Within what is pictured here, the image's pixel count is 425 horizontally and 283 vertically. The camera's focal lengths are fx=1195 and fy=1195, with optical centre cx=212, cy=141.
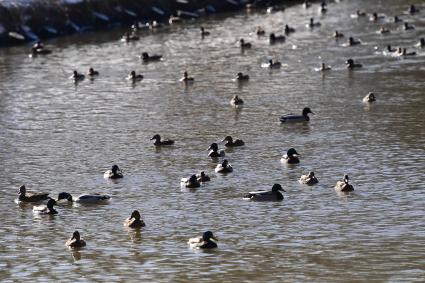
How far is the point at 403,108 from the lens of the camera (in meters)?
59.0

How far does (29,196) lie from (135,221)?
6.12 metres

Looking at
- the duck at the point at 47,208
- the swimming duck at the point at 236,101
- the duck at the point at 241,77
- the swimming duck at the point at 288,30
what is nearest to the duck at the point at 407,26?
the swimming duck at the point at 288,30

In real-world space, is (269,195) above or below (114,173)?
below

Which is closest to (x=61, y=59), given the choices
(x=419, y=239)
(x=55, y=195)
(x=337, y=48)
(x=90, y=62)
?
(x=90, y=62)

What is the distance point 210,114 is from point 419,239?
24.9 m

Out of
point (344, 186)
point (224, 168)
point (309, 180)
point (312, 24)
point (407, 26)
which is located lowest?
point (344, 186)

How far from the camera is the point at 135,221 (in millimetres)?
39719

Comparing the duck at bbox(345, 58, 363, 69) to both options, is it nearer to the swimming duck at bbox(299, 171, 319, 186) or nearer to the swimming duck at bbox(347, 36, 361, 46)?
the swimming duck at bbox(347, 36, 361, 46)

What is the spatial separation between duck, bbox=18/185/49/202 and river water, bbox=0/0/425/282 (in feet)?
2.47

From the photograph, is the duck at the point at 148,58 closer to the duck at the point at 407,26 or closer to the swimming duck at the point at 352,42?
the swimming duck at the point at 352,42

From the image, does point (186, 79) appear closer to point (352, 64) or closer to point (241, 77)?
point (241, 77)

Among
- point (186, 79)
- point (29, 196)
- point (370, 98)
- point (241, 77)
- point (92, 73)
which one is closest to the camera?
point (29, 196)

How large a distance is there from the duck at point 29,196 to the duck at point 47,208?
1.12 metres

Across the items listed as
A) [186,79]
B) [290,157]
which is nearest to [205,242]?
[290,157]
